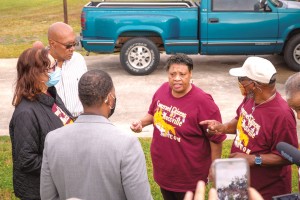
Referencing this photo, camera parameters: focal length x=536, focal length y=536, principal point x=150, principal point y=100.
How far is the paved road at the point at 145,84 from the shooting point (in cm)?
871

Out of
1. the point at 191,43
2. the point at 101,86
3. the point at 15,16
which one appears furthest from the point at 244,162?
the point at 15,16

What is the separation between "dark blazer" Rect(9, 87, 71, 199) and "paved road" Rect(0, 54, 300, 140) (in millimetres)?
4040

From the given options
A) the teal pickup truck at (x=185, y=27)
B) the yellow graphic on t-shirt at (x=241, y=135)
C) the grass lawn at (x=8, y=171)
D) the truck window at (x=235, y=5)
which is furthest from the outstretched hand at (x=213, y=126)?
the truck window at (x=235, y=5)

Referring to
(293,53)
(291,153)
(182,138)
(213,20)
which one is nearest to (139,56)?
(213,20)

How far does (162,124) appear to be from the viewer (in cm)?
436

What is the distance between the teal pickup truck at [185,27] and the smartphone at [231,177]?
8.27 m

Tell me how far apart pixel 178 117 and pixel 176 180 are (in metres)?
0.54

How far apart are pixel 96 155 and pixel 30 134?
0.85m

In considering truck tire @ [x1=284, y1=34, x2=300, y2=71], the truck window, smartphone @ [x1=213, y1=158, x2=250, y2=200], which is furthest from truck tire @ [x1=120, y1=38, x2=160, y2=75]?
smartphone @ [x1=213, y1=158, x2=250, y2=200]

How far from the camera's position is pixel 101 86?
9.84 feet

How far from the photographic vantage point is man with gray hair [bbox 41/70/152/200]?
2891 mm

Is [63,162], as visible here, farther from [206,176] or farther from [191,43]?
[191,43]

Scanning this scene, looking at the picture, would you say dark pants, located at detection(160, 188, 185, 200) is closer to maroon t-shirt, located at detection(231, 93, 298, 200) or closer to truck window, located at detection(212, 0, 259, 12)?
maroon t-shirt, located at detection(231, 93, 298, 200)

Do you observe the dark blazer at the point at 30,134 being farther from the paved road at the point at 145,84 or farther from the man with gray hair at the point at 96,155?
the paved road at the point at 145,84
